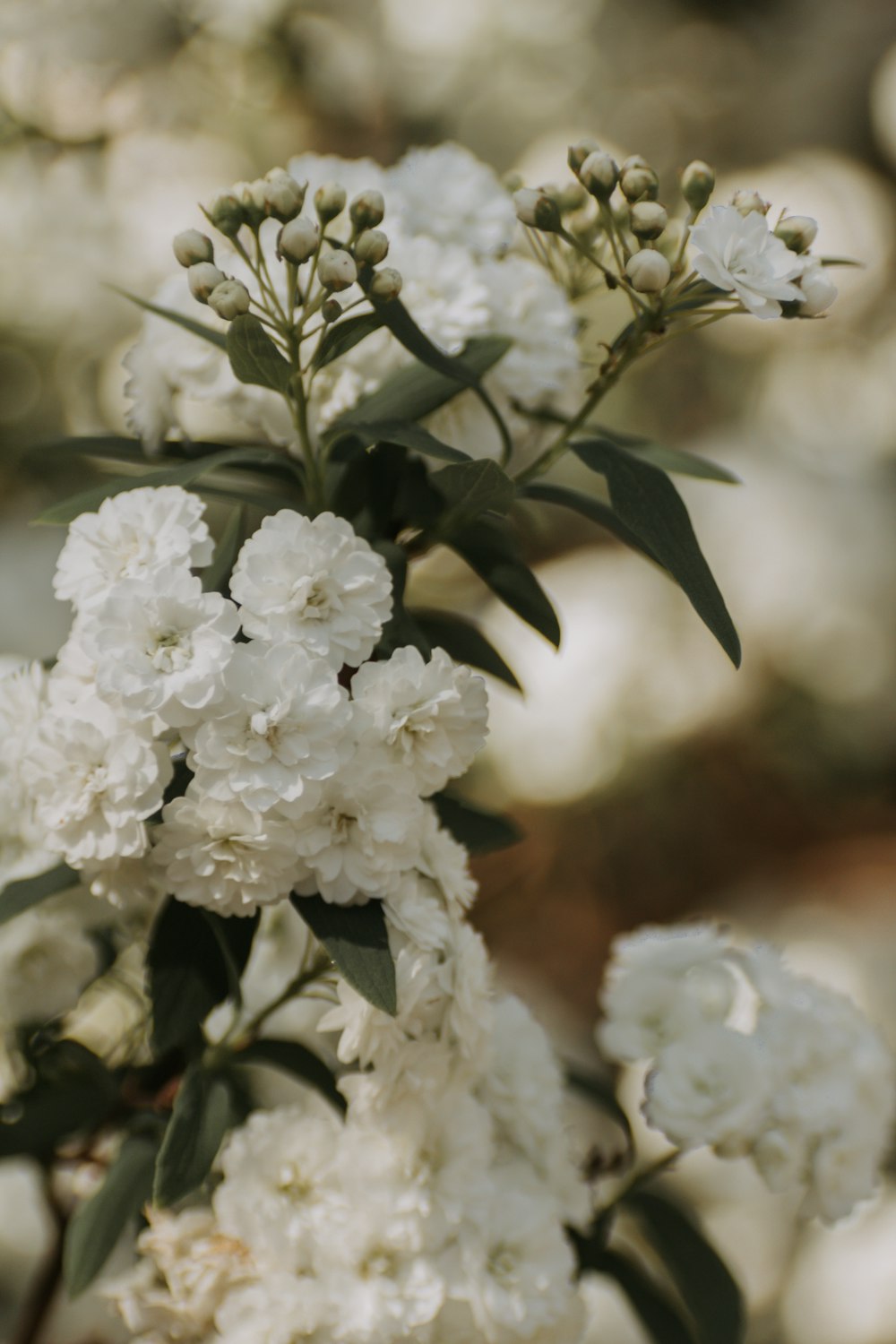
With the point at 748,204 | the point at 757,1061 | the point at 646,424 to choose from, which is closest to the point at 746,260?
the point at 748,204

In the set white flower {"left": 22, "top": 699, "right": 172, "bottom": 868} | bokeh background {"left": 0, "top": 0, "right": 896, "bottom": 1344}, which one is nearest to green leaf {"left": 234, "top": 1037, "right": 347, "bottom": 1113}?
white flower {"left": 22, "top": 699, "right": 172, "bottom": 868}

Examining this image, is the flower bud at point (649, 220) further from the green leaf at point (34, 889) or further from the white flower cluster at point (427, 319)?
Result: the green leaf at point (34, 889)

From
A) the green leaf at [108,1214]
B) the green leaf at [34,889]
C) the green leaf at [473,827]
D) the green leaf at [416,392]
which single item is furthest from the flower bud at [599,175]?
the green leaf at [108,1214]

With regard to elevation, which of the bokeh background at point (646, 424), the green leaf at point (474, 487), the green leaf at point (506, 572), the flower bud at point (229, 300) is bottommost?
the bokeh background at point (646, 424)

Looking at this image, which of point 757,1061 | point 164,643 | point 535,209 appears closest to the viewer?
point 164,643

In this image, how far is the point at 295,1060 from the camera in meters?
0.75

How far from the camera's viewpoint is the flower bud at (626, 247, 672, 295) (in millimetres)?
602

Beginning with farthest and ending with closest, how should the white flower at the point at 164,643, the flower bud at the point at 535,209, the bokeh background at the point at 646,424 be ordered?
the bokeh background at the point at 646,424
the flower bud at the point at 535,209
the white flower at the point at 164,643

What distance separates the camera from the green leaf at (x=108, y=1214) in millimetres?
689

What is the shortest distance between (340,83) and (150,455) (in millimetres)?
2172

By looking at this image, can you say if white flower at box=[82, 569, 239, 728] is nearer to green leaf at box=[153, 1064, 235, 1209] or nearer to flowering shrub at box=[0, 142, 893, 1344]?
flowering shrub at box=[0, 142, 893, 1344]

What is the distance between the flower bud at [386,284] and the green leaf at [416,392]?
0.24ft

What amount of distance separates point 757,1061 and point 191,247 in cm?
60

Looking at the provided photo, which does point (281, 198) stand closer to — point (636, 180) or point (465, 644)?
point (636, 180)
